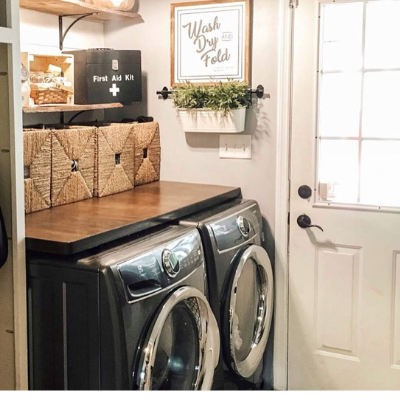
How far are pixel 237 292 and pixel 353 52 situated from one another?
3.64 feet

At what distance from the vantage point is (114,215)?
202cm

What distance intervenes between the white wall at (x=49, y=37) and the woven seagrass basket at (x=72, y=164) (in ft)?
0.90

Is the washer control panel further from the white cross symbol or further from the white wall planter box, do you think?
the white cross symbol

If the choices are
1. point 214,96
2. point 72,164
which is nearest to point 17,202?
point 72,164

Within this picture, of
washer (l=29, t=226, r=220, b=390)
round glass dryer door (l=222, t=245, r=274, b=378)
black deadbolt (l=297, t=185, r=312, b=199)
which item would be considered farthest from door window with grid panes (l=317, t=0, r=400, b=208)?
washer (l=29, t=226, r=220, b=390)

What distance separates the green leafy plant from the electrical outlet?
0.54 feet

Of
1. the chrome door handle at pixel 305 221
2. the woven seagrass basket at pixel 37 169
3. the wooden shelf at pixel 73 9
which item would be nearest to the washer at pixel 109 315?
the woven seagrass basket at pixel 37 169

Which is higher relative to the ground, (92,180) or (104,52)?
(104,52)

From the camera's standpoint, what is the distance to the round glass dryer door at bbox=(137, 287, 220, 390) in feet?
6.02

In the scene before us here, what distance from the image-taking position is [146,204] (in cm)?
225

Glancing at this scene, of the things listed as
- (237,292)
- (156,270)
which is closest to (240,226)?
(237,292)

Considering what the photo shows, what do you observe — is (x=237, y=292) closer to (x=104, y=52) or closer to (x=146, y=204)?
(x=146, y=204)

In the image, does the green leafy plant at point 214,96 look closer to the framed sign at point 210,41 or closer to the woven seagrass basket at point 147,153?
the framed sign at point 210,41

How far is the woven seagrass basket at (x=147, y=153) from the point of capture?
8.90 ft
